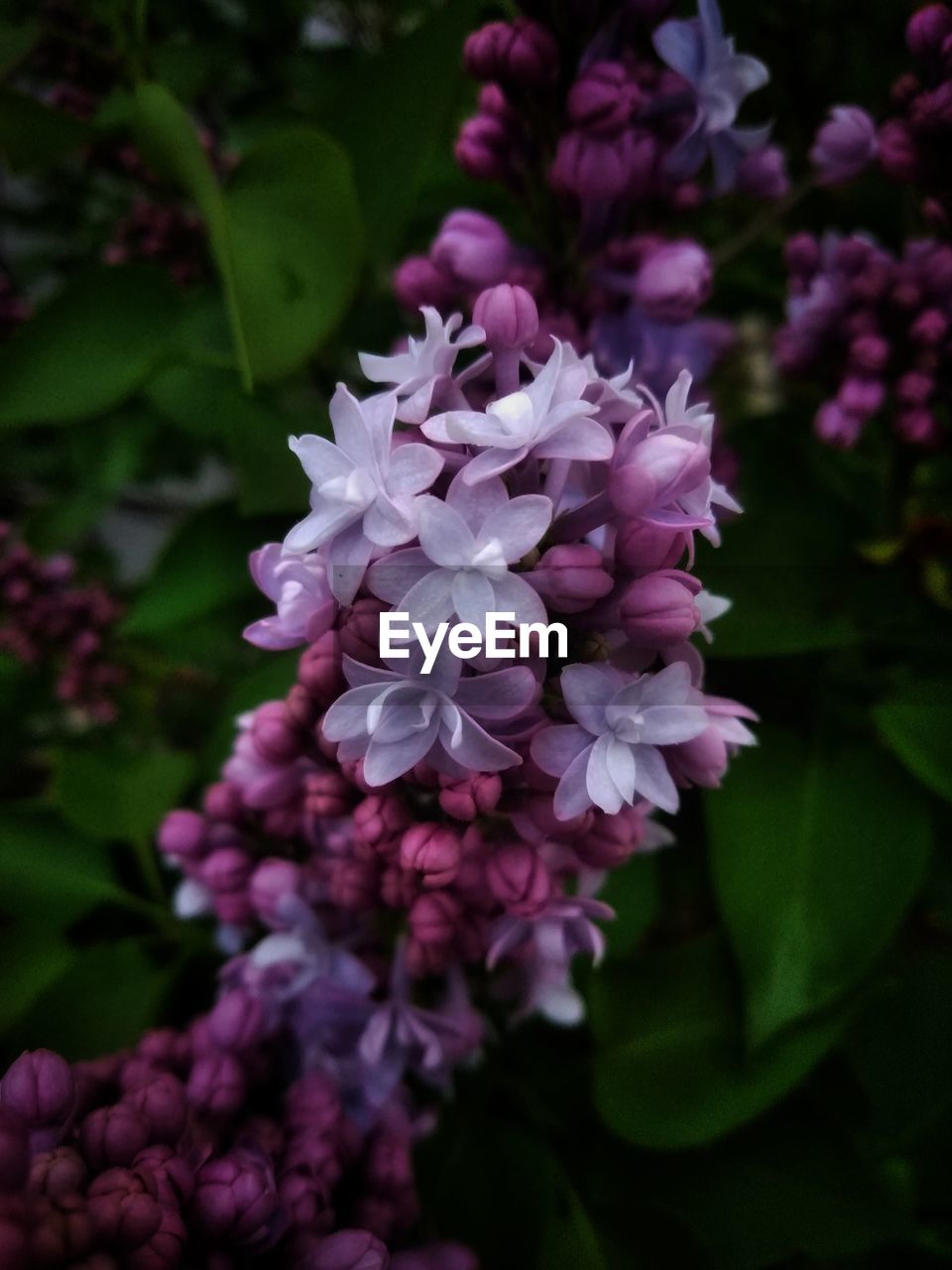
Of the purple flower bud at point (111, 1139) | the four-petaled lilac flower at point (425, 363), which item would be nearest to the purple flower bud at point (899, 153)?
the four-petaled lilac flower at point (425, 363)

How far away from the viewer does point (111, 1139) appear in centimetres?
39

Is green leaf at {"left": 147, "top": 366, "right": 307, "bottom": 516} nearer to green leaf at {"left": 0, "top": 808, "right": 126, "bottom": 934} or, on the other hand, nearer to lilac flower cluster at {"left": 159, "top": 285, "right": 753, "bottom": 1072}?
lilac flower cluster at {"left": 159, "top": 285, "right": 753, "bottom": 1072}

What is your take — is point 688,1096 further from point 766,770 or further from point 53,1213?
point 53,1213

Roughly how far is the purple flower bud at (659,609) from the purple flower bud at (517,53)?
12.7 inches

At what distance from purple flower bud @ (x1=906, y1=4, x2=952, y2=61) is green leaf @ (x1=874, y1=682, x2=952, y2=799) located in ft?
1.24

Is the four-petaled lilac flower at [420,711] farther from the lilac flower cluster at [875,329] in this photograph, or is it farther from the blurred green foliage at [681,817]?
the lilac flower cluster at [875,329]

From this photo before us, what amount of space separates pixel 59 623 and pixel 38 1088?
690 millimetres

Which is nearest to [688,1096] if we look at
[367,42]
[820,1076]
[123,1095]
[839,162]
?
[820,1076]

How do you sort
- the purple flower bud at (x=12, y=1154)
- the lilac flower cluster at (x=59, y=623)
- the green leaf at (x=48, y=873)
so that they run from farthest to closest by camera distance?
1. the lilac flower cluster at (x=59, y=623)
2. the green leaf at (x=48, y=873)
3. the purple flower bud at (x=12, y=1154)

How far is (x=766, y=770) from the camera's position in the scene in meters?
0.59

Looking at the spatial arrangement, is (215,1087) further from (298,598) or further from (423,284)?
(423,284)

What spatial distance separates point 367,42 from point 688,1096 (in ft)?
3.21

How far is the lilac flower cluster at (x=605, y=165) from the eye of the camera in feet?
1.66

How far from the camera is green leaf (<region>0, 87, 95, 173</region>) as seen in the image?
54 centimetres
